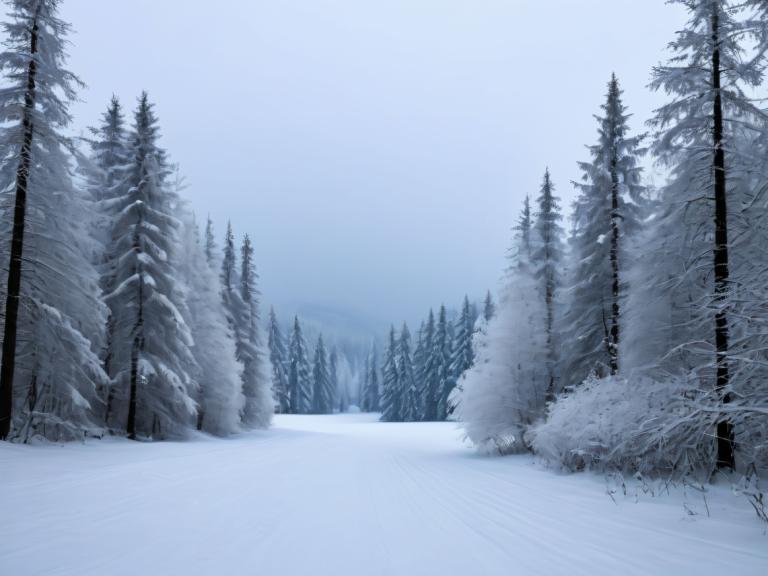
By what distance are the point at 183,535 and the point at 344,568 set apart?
2284 mm

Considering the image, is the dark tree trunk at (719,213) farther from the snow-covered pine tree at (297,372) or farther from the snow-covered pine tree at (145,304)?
the snow-covered pine tree at (297,372)

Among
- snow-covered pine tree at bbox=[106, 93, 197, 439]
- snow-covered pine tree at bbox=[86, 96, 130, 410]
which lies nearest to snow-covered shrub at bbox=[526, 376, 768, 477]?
snow-covered pine tree at bbox=[106, 93, 197, 439]

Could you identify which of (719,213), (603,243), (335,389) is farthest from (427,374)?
(719,213)

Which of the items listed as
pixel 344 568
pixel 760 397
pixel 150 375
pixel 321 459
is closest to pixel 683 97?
pixel 760 397

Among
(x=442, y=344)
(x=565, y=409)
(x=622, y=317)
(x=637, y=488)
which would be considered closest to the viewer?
(x=637, y=488)

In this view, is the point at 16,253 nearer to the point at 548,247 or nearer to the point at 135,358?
the point at 135,358

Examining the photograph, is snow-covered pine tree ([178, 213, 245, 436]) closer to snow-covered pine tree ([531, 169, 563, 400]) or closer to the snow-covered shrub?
snow-covered pine tree ([531, 169, 563, 400])

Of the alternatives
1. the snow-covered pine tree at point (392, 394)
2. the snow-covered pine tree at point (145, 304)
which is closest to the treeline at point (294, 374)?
the snow-covered pine tree at point (392, 394)

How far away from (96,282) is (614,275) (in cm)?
2009

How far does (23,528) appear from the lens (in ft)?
18.2

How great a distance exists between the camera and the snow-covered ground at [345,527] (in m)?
4.59

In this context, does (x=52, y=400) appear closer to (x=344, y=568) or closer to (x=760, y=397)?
(x=344, y=568)

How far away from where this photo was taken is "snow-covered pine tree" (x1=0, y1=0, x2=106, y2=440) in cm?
1388

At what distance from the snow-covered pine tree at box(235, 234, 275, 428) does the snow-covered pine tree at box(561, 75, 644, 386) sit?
2570 centimetres
